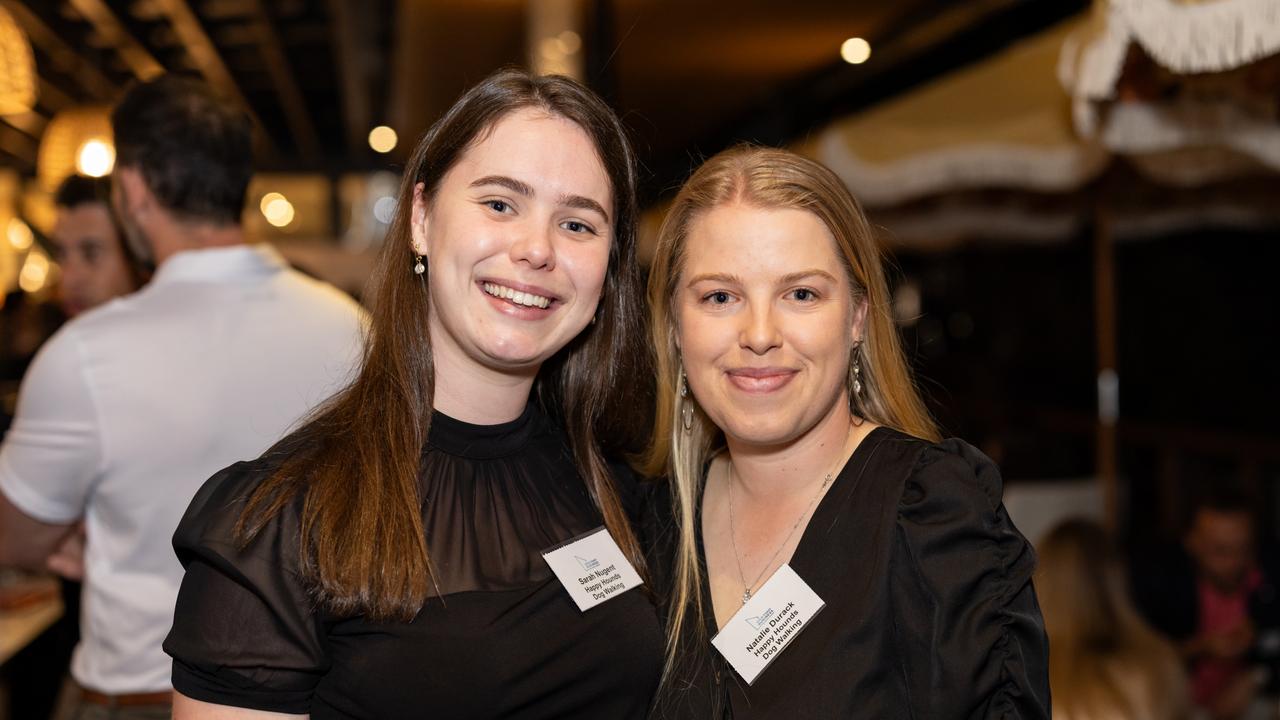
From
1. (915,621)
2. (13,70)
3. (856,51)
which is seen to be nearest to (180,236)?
(915,621)

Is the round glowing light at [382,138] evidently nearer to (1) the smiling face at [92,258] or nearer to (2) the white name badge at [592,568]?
(1) the smiling face at [92,258]

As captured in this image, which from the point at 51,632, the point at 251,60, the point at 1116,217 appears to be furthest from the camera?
the point at 251,60

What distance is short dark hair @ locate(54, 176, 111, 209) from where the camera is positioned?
3.01 metres

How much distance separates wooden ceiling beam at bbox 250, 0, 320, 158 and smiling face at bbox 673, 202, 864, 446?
314 inches

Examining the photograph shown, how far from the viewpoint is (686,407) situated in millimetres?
1906

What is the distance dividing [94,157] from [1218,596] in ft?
15.7

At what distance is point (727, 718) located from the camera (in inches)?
61.4

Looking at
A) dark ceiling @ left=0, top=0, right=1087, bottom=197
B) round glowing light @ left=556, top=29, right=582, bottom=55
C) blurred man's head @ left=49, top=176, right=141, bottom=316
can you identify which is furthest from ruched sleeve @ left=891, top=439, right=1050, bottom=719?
round glowing light @ left=556, top=29, right=582, bottom=55

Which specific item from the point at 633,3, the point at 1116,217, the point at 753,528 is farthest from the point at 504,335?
the point at 633,3

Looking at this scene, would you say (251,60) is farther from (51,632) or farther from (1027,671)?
(1027,671)

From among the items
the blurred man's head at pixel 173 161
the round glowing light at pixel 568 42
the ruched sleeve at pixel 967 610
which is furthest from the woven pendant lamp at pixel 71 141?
the ruched sleeve at pixel 967 610

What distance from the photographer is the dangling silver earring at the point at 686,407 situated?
1.90m

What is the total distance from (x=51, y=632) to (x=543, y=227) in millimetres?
3290

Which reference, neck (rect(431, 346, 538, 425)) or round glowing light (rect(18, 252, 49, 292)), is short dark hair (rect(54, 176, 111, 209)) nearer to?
neck (rect(431, 346, 538, 425))
